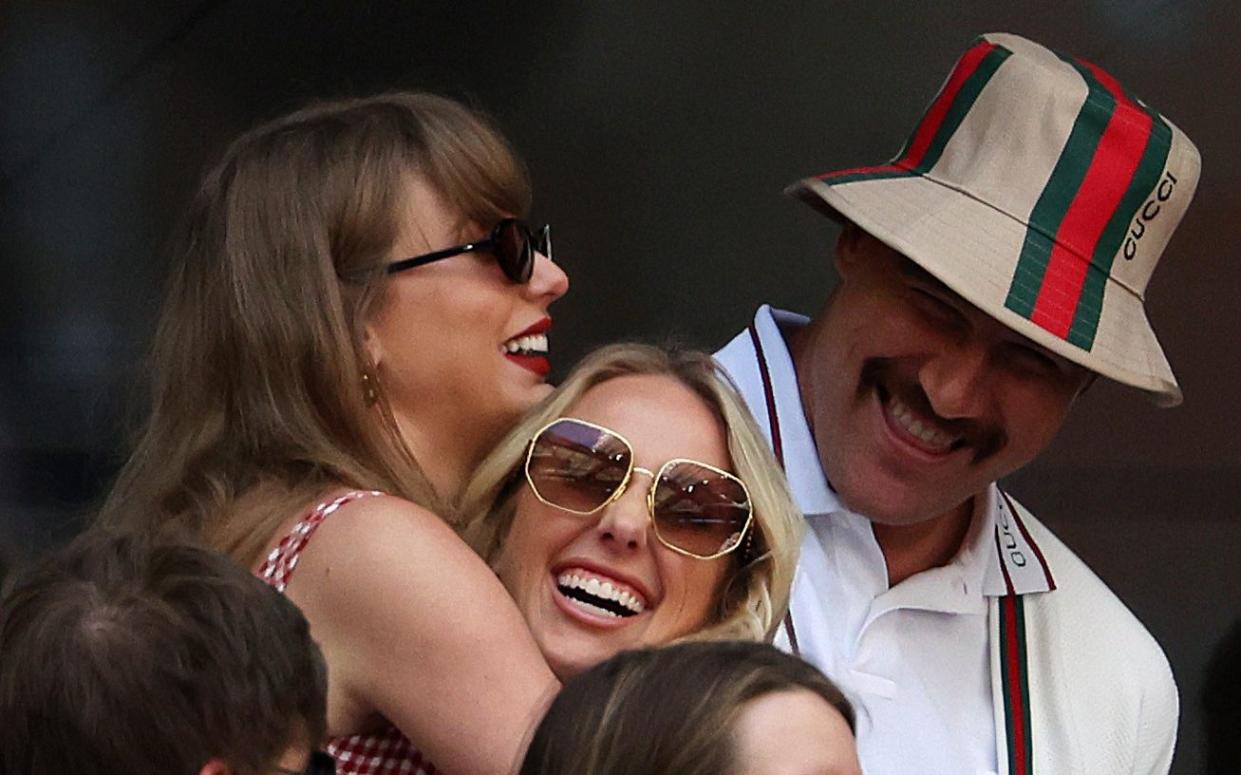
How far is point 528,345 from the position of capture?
2303mm

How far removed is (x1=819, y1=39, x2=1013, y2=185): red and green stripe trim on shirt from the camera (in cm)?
247

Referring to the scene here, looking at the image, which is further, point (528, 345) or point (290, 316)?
point (528, 345)

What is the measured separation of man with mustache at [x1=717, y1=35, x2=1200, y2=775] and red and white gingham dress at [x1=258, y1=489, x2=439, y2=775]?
1.92 feet

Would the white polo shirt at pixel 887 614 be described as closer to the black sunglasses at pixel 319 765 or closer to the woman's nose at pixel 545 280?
the woman's nose at pixel 545 280

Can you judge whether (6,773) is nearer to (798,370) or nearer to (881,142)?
(798,370)

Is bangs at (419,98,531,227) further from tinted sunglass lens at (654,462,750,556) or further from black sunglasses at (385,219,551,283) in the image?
tinted sunglass lens at (654,462,750,556)

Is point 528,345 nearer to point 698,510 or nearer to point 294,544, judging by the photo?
point 698,510

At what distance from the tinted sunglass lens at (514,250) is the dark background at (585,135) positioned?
1.07 metres

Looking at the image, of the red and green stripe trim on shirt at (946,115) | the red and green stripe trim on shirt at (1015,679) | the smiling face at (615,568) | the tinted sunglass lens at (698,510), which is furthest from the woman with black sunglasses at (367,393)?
the red and green stripe trim on shirt at (1015,679)

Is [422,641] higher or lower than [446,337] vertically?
lower

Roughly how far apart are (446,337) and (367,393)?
12 cm

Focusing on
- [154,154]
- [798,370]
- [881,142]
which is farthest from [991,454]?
[154,154]

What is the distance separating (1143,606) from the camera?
3559mm

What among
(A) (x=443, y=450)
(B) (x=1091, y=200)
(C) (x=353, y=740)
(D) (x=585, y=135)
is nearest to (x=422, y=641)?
(C) (x=353, y=740)
